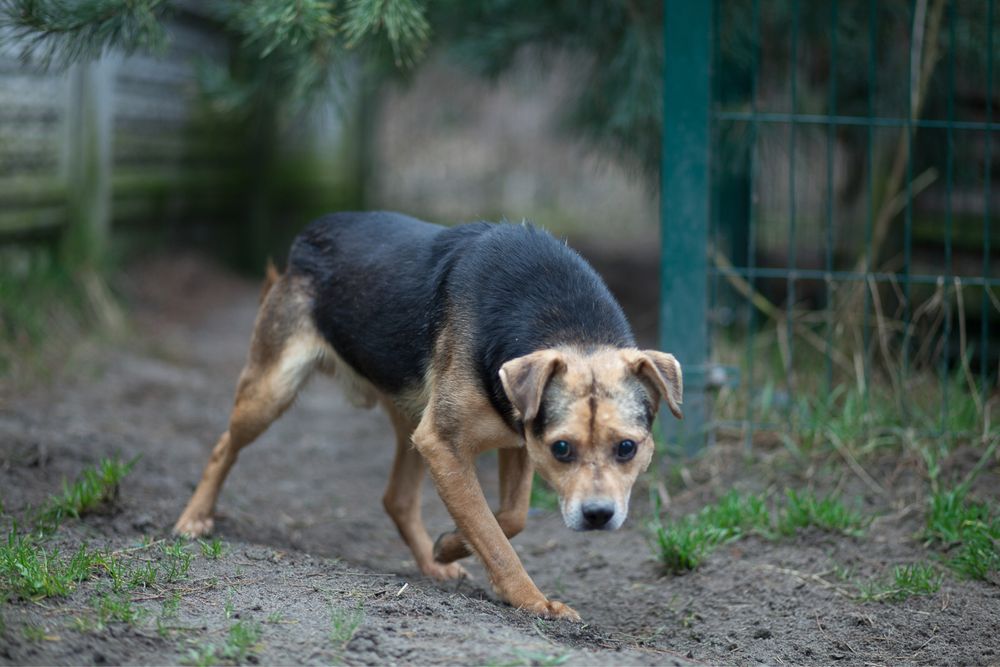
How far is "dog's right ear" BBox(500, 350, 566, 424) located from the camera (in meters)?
3.89

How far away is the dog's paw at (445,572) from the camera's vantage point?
5.08 metres

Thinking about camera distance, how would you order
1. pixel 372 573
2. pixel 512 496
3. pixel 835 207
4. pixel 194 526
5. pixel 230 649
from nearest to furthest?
pixel 230 649 → pixel 372 573 → pixel 512 496 → pixel 194 526 → pixel 835 207

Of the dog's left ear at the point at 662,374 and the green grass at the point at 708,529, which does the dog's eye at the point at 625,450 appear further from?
the green grass at the point at 708,529

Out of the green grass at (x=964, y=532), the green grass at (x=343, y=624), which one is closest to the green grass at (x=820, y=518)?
the green grass at (x=964, y=532)

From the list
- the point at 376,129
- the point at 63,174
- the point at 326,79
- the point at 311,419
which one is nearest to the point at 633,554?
the point at 326,79

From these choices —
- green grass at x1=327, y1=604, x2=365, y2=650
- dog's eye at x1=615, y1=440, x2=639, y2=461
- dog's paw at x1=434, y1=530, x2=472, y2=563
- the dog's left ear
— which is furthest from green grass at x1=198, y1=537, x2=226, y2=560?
the dog's left ear

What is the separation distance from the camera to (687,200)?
6.13 metres

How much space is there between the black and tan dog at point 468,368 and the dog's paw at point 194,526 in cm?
1

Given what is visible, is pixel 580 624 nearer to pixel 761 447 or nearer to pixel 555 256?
pixel 555 256

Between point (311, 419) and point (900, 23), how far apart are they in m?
5.05

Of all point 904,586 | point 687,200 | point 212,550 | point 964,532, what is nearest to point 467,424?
point 212,550

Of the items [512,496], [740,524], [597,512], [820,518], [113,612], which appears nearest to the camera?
[113,612]

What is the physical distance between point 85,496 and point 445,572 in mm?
1620

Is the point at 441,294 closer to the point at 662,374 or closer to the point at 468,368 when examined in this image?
the point at 468,368
